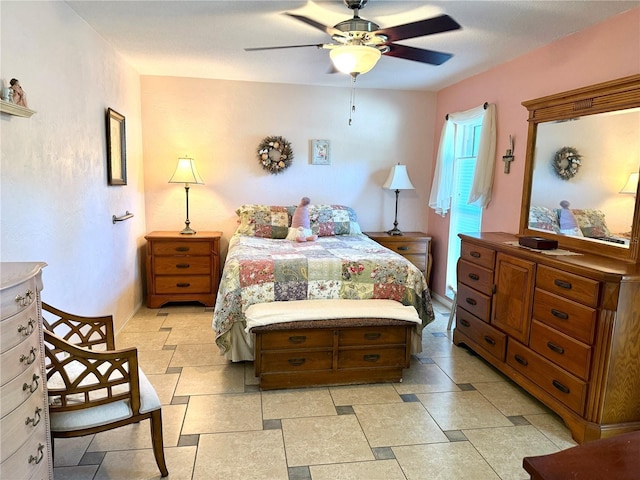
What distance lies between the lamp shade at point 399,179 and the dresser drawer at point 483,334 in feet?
5.70

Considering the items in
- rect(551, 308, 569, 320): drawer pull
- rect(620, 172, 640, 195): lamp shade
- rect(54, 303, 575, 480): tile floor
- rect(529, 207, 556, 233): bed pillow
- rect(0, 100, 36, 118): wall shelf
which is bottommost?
rect(54, 303, 575, 480): tile floor

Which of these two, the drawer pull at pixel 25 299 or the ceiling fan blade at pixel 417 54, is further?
the ceiling fan blade at pixel 417 54

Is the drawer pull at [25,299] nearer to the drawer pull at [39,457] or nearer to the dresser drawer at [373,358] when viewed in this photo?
the drawer pull at [39,457]

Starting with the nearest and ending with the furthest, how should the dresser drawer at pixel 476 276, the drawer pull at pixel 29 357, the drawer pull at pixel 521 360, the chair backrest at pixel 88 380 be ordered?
the drawer pull at pixel 29 357 → the chair backrest at pixel 88 380 → the drawer pull at pixel 521 360 → the dresser drawer at pixel 476 276

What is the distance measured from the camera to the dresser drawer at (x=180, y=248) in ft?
13.8

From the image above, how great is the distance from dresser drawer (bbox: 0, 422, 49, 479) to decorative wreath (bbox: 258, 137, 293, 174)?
3487 mm

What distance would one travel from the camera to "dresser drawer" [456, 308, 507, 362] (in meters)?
2.92

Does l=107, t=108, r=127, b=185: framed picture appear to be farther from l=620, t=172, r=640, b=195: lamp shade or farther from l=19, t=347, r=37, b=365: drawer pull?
l=620, t=172, r=640, b=195: lamp shade

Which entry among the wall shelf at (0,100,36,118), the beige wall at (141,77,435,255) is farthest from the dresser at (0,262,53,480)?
the beige wall at (141,77,435,255)

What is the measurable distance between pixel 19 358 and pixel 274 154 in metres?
3.57

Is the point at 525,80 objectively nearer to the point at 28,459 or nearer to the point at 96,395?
the point at 96,395

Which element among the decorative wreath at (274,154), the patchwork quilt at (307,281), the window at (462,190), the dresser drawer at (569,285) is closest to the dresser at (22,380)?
the patchwork quilt at (307,281)

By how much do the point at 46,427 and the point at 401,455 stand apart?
1.58 m

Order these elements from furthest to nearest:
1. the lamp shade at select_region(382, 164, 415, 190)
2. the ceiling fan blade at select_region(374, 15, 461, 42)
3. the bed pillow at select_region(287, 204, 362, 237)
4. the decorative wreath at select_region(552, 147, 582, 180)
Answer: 1. the lamp shade at select_region(382, 164, 415, 190)
2. the bed pillow at select_region(287, 204, 362, 237)
3. the decorative wreath at select_region(552, 147, 582, 180)
4. the ceiling fan blade at select_region(374, 15, 461, 42)
